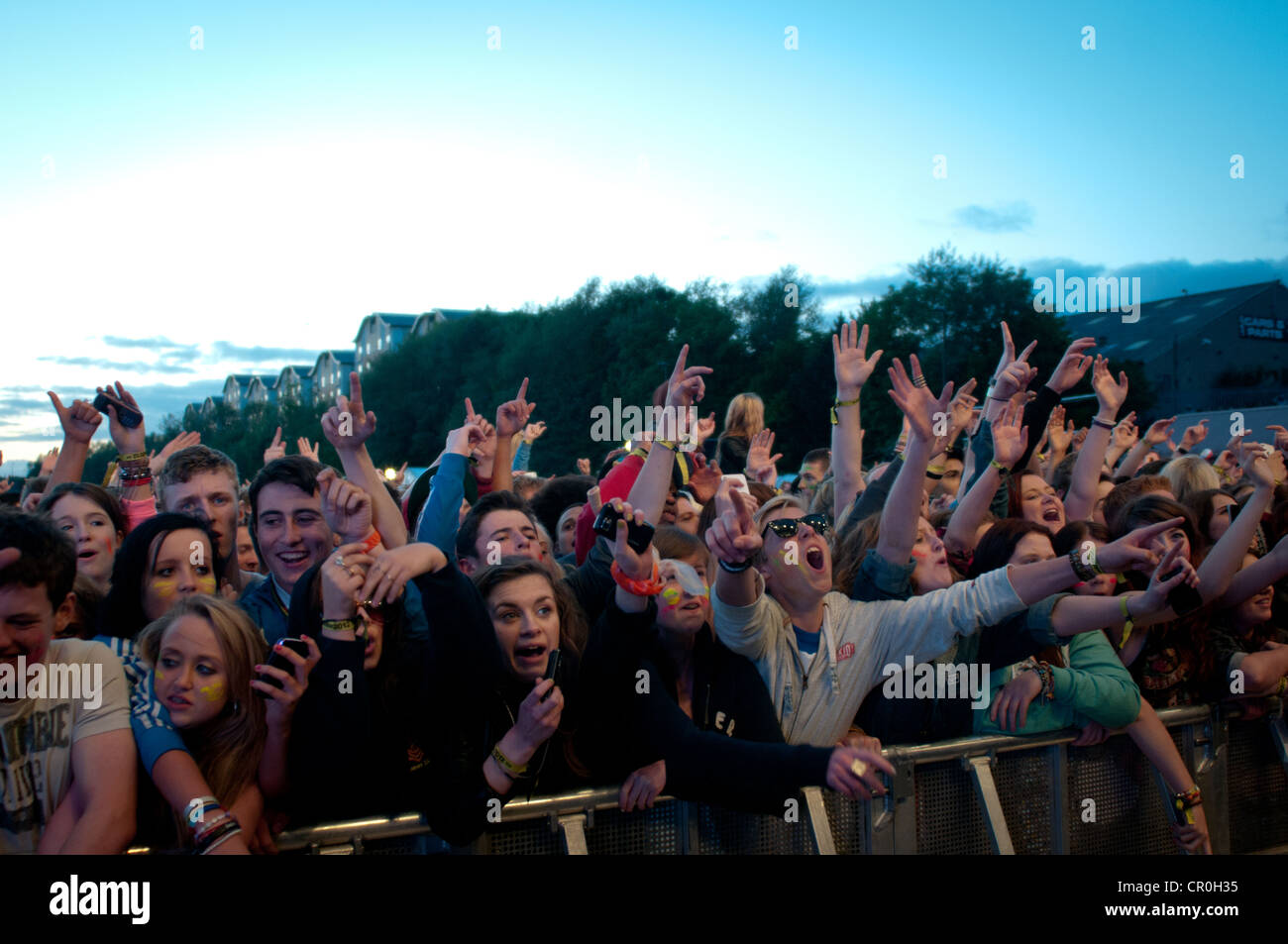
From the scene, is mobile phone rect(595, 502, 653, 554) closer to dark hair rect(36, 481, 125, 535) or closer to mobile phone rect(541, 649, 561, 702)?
mobile phone rect(541, 649, 561, 702)

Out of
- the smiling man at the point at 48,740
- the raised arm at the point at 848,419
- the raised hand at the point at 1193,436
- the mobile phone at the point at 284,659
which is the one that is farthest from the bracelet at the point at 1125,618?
the raised hand at the point at 1193,436

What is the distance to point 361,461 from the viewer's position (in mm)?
3496

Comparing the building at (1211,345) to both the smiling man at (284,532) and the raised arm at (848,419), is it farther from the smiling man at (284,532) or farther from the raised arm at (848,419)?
the smiling man at (284,532)

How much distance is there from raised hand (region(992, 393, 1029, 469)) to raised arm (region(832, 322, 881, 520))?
0.64 m

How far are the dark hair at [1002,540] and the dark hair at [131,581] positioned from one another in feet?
9.80

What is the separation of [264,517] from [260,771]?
1.21m

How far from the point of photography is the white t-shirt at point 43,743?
2.50 meters

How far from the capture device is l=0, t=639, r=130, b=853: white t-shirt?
2.50 metres

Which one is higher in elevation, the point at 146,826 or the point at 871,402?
the point at 871,402

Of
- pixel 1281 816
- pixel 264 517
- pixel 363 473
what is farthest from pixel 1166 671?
pixel 264 517

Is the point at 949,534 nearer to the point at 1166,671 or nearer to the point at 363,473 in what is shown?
the point at 1166,671
